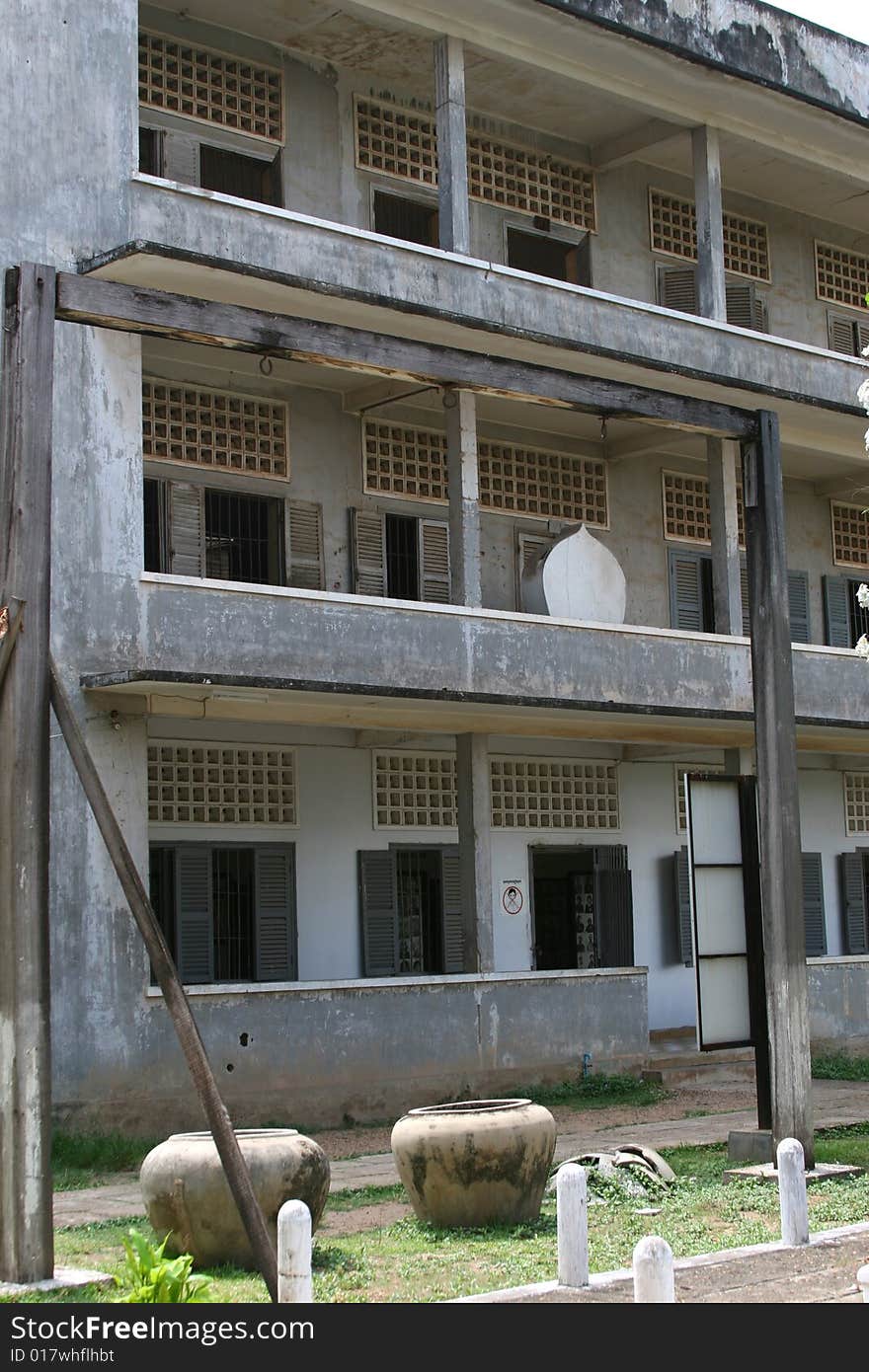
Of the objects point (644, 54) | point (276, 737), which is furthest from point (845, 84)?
point (276, 737)

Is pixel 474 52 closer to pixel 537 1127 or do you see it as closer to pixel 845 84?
pixel 845 84

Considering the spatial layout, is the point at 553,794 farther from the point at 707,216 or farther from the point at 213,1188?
the point at 213,1188

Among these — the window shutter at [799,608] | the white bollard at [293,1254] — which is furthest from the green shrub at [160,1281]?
the window shutter at [799,608]

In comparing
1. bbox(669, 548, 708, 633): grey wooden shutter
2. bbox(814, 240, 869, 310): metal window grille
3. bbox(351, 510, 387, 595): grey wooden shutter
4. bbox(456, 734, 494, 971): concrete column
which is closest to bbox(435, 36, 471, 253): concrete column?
bbox(351, 510, 387, 595): grey wooden shutter

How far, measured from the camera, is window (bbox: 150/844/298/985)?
1752 cm

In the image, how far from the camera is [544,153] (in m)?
21.6

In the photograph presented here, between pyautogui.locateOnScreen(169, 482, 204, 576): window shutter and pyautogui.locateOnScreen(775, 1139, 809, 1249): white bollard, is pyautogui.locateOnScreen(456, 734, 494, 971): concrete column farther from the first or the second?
pyautogui.locateOnScreen(775, 1139, 809, 1249): white bollard

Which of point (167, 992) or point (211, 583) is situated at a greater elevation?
point (211, 583)

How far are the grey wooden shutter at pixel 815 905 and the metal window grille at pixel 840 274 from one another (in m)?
7.86

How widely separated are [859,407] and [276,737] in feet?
27.2

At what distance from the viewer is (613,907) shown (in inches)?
851

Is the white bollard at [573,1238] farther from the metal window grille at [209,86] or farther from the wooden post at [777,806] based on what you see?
the metal window grille at [209,86]

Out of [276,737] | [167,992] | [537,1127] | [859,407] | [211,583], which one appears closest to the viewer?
[167,992]

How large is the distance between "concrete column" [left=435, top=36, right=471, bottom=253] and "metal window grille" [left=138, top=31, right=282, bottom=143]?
1724 millimetres
